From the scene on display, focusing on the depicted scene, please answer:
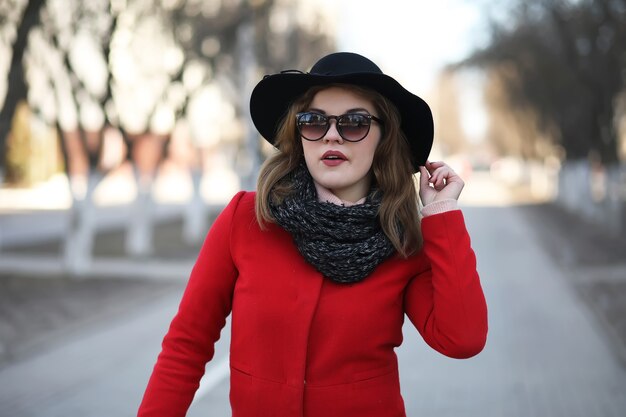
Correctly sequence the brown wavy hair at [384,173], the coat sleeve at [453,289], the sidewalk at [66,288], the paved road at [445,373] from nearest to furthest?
the coat sleeve at [453,289], the brown wavy hair at [384,173], the paved road at [445,373], the sidewalk at [66,288]

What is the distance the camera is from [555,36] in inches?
992

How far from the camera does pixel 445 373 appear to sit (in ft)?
22.9

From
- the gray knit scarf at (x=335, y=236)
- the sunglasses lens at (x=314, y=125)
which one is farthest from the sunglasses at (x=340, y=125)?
the gray knit scarf at (x=335, y=236)

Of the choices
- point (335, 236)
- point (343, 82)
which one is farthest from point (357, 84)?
point (335, 236)

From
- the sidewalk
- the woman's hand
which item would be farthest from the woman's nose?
the sidewalk

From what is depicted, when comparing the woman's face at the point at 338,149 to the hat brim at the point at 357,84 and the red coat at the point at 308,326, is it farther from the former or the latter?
the red coat at the point at 308,326

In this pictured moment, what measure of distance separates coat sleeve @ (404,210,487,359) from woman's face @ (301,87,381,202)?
238 millimetres

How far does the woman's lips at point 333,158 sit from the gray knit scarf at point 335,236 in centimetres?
11

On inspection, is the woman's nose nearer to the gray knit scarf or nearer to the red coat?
the gray knit scarf

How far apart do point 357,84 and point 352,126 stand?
0.12 m

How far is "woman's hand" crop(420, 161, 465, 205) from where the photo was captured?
6.86 ft

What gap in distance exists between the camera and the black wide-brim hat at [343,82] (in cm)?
206

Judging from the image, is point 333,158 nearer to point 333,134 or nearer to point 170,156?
point 333,134

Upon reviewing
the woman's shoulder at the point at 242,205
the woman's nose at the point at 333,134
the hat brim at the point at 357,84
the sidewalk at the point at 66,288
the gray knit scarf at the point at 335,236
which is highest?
the hat brim at the point at 357,84
